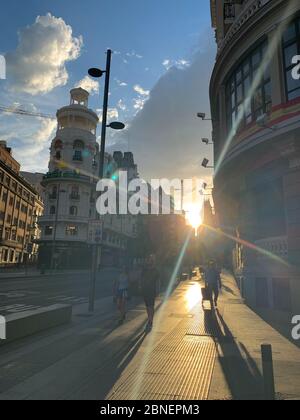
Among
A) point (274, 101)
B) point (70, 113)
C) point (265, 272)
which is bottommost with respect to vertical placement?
point (265, 272)

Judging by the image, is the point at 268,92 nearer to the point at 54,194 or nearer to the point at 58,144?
the point at 54,194

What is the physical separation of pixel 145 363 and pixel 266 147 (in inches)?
418

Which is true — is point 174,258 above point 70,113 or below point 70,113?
below

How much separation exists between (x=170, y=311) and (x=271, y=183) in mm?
6930

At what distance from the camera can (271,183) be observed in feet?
47.0

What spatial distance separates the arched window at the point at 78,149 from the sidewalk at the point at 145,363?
2009 inches

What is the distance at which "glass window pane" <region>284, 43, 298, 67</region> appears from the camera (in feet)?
43.3

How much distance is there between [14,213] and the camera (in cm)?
6062

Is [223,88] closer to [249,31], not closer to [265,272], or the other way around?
[249,31]

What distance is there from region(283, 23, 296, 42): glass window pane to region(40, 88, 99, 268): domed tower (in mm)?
46423

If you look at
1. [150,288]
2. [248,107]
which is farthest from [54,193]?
[150,288]

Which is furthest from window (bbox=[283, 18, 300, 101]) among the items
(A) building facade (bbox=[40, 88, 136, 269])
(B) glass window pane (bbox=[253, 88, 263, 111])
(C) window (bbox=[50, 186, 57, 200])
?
(C) window (bbox=[50, 186, 57, 200])

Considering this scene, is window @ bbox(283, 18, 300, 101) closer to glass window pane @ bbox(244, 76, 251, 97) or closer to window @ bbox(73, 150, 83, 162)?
glass window pane @ bbox(244, 76, 251, 97)

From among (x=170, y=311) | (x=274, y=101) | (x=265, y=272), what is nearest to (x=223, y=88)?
(x=274, y=101)
